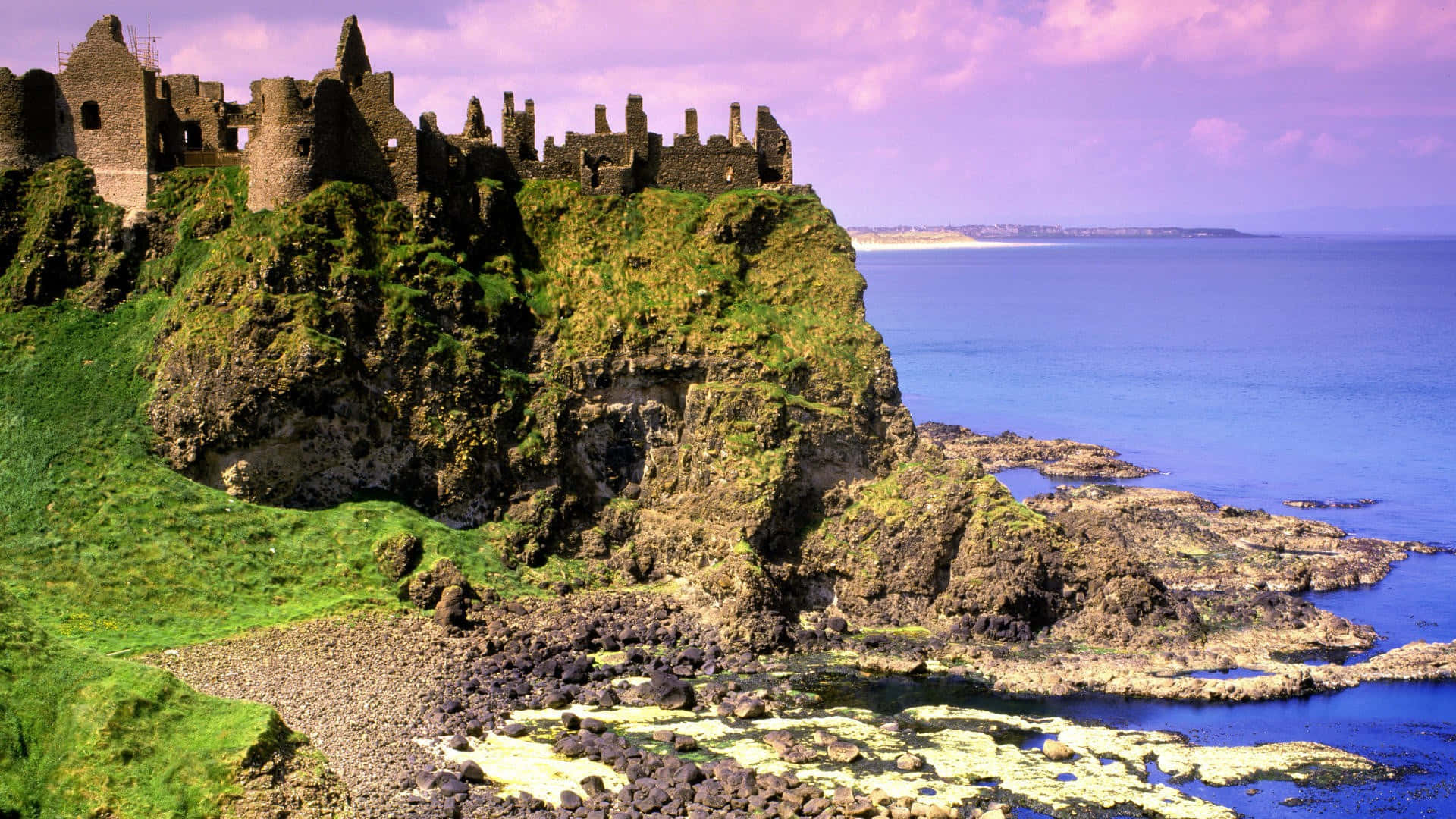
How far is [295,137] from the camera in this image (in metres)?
62.9

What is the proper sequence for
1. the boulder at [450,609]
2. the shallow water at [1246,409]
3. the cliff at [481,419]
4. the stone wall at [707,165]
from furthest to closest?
the shallow water at [1246,409] < the stone wall at [707,165] < the cliff at [481,419] < the boulder at [450,609]

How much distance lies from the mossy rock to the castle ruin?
15.9 metres

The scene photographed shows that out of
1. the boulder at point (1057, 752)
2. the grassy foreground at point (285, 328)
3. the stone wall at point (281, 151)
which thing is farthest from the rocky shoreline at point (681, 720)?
the stone wall at point (281, 151)

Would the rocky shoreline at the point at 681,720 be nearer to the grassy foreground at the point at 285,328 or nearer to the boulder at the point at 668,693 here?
the boulder at the point at 668,693

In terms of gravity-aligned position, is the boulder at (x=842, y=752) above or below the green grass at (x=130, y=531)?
below

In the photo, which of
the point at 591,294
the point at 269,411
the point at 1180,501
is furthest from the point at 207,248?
the point at 1180,501

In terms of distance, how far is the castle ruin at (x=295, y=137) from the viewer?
208ft

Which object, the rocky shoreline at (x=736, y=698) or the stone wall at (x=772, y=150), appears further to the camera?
the stone wall at (x=772, y=150)

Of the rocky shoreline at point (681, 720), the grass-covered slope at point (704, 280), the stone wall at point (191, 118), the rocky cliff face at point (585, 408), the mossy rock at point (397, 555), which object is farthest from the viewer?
the stone wall at point (191, 118)

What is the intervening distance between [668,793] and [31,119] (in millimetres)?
44467

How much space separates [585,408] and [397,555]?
Answer: 36.6 feet

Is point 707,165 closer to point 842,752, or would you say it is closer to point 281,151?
point 281,151

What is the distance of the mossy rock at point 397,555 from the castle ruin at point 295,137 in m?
15.9

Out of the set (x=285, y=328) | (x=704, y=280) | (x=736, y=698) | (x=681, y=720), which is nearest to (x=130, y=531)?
(x=285, y=328)
